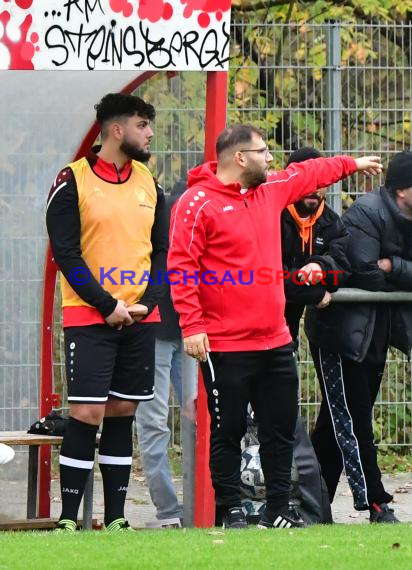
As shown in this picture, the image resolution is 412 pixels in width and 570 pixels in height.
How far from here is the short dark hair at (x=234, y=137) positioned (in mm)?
7855

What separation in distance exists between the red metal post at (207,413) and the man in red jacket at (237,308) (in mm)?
389

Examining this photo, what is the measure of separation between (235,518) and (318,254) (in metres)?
1.63

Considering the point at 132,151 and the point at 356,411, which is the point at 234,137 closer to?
the point at 132,151

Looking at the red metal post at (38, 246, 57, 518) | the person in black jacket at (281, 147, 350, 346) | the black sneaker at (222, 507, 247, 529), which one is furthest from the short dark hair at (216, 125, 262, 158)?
the black sneaker at (222, 507, 247, 529)

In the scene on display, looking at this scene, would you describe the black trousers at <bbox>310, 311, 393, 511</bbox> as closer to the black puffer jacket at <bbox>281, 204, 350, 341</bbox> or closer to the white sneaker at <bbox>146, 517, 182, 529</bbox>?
the black puffer jacket at <bbox>281, 204, 350, 341</bbox>

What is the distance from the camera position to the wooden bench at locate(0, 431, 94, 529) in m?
8.42

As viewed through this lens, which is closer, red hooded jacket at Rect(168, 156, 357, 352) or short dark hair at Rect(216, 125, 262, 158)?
red hooded jacket at Rect(168, 156, 357, 352)

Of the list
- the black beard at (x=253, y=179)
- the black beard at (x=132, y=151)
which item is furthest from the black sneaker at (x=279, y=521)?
the black beard at (x=132, y=151)

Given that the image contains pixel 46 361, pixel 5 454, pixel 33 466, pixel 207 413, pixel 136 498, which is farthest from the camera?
pixel 136 498

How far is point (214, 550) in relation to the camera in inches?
260

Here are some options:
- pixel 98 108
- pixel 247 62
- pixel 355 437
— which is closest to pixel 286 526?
pixel 355 437

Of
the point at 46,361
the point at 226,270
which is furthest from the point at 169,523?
the point at 226,270

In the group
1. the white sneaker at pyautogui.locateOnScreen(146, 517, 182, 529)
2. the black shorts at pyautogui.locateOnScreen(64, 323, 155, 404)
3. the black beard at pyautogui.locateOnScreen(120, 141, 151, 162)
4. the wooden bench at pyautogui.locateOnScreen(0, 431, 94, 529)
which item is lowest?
the white sneaker at pyautogui.locateOnScreen(146, 517, 182, 529)

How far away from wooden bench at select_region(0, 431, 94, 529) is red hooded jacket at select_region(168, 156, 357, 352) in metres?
1.31
